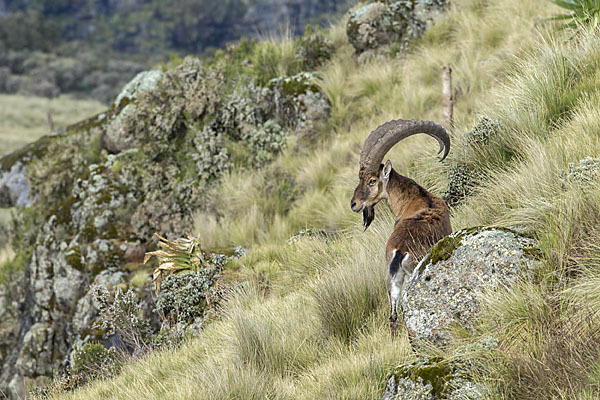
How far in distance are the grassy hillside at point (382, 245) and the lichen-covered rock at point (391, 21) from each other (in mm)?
1952

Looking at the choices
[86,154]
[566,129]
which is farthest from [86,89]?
[566,129]

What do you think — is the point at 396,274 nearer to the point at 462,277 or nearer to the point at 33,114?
the point at 462,277

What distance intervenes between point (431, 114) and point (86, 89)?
57211 millimetres

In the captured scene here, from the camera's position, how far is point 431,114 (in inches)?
299

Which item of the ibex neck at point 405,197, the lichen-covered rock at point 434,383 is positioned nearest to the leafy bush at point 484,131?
the ibex neck at point 405,197

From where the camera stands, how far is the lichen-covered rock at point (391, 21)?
10.1m

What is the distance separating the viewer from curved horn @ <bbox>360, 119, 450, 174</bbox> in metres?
3.53

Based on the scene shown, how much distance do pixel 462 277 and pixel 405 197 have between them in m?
1.04

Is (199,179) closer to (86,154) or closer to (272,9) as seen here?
(86,154)

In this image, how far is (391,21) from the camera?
10.2m

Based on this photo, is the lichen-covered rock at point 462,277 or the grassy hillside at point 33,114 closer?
the lichen-covered rock at point 462,277

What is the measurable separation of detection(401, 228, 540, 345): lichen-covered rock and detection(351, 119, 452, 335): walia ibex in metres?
0.26

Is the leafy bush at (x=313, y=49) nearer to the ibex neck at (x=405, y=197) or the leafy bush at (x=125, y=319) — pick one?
the leafy bush at (x=125, y=319)

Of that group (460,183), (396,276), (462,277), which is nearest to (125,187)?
(460,183)
